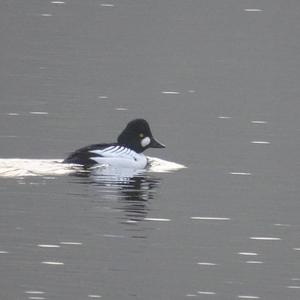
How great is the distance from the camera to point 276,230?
1500 centimetres

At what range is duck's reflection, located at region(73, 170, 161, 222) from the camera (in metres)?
15.6

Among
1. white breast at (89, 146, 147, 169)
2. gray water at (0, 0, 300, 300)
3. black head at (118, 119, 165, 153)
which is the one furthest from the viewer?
black head at (118, 119, 165, 153)

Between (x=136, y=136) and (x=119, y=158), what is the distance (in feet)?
2.43

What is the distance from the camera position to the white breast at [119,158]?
18.2 metres

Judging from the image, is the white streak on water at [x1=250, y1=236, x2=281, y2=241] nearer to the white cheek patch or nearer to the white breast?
the white breast

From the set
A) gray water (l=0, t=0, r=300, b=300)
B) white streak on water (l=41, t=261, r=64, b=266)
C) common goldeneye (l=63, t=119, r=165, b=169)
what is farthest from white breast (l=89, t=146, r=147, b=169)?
white streak on water (l=41, t=261, r=64, b=266)

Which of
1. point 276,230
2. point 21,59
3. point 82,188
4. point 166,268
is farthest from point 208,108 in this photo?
point 166,268

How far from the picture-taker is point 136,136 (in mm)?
19062

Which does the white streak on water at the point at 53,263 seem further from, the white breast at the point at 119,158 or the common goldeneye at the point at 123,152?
the white breast at the point at 119,158

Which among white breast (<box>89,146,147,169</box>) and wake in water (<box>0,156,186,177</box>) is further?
white breast (<box>89,146,147,169</box>)

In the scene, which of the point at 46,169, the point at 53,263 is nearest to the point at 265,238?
the point at 53,263

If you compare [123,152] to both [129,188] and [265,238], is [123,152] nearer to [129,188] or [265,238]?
[129,188]

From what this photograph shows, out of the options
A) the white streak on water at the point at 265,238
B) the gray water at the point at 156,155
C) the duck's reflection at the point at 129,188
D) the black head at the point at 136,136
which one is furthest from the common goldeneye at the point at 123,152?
the white streak on water at the point at 265,238

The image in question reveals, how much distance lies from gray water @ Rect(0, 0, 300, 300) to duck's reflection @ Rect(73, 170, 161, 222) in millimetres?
32
